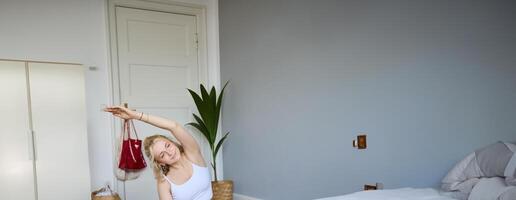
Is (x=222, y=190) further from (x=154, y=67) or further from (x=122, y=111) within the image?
(x=122, y=111)

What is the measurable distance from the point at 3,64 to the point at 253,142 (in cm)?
223

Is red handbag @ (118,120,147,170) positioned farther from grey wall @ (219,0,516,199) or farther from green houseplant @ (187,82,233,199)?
grey wall @ (219,0,516,199)

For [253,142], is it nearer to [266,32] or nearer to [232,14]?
[266,32]

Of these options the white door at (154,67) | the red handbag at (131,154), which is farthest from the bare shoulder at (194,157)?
the white door at (154,67)

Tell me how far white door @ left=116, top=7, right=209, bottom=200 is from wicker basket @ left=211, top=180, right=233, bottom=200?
54 centimetres

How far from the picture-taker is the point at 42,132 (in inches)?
120

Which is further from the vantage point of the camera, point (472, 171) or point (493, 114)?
point (493, 114)

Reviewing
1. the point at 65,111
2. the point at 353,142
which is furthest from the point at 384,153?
the point at 65,111

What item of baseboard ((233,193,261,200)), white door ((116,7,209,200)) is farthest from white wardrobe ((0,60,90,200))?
baseboard ((233,193,261,200))

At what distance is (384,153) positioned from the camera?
2736 millimetres

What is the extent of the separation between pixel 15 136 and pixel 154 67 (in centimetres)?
144

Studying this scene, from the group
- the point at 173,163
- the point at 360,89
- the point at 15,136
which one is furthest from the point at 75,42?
the point at 360,89

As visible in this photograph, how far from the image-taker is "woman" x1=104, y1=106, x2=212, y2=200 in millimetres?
1820

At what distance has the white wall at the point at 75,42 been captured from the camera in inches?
128
